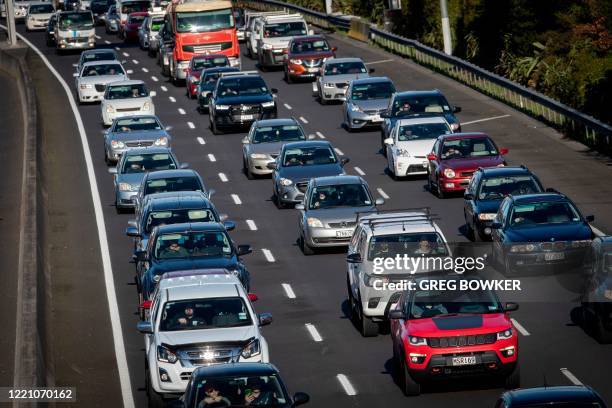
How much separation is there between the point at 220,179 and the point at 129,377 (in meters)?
20.3

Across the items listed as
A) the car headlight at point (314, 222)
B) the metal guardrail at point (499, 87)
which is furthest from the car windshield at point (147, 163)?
the metal guardrail at point (499, 87)

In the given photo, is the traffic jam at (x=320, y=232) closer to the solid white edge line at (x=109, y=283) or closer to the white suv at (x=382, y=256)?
the white suv at (x=382, y=256)

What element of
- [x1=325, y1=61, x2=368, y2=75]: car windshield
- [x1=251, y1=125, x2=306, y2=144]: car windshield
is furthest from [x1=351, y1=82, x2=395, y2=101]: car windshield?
[x1=325, y1=61, x2=368, y2=75]: car windshield

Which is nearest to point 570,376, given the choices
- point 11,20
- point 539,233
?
point 539,233

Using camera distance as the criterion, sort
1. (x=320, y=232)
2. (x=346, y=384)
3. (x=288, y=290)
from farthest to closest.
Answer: (x=320, y=232) → (x=288, y=290) → (x=346, y=384)

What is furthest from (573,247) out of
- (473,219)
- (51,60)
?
(51,60)

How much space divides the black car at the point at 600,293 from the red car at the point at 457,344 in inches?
95.6

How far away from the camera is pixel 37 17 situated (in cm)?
9794

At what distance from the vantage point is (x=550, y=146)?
4559cm

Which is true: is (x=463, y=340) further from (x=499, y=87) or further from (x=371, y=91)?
(x=499, y=87)

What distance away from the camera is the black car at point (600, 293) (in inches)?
948

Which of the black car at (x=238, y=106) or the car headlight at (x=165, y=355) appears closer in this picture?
the car headlight at (x=165, y=355)

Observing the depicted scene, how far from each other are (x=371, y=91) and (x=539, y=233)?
21632 millimetres

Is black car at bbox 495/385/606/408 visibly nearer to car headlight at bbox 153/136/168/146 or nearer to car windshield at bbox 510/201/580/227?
car windshield at bbox 510/201/580/227
